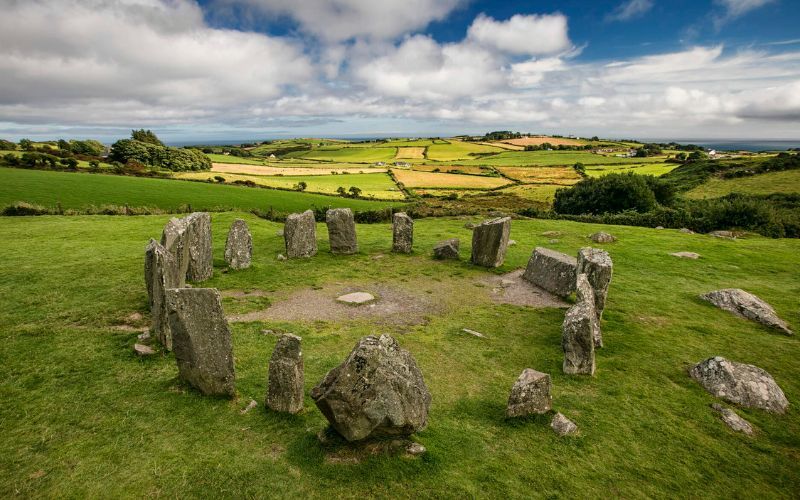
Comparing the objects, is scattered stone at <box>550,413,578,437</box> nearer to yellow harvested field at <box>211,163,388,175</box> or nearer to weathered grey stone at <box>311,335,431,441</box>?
weathered grey stone at <box>311,335,431,441</box>

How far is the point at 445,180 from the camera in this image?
74375 millimetres

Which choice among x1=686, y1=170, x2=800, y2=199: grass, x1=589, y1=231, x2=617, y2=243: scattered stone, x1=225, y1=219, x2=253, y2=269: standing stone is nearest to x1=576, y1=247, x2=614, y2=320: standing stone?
x1=589, y1=231, x2=617, y2=243: scattered stone

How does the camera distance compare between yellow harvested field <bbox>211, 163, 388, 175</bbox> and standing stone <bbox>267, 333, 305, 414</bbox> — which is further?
yellow harvested field <bbox>211, 163, 388, 175</bbox>

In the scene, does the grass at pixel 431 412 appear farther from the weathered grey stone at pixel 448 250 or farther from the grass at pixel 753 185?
the grass at pixel 753 185

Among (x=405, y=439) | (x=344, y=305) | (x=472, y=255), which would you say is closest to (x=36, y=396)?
(x=405, y=439)

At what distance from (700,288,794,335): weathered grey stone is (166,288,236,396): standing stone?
635 inches

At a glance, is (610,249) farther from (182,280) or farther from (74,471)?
(74,471)

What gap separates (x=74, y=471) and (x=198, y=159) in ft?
249

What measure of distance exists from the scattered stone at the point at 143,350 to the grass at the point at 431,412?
0.23 meters

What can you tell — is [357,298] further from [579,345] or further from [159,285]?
[579,345]

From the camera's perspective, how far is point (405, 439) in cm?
709

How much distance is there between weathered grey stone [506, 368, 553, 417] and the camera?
8.02 meters

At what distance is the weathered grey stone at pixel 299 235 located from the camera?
1997cm

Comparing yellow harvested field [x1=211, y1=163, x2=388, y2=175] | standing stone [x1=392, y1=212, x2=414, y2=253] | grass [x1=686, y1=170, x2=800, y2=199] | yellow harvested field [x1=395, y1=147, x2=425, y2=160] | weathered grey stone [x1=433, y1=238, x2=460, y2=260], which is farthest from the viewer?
yellow harvested field [x1=395, y1=147, x2=425, y2=160]
